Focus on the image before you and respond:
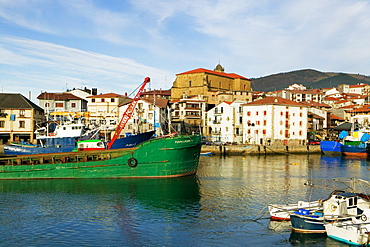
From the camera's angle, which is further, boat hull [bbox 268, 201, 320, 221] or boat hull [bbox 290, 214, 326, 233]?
boat hull [bbox 268, 201, 320, 221]

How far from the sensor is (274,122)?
92.6 m

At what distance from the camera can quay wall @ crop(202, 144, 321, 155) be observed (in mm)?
83438

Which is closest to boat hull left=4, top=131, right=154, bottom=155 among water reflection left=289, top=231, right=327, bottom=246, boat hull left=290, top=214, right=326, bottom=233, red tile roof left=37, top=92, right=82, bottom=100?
boat hull left=290, top=214, right=326, bottom=233

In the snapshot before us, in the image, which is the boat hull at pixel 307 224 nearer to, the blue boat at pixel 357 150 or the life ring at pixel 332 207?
the life ring at pixel 332 207

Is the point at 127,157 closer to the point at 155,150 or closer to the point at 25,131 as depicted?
the point at 155,150

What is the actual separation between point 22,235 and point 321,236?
1956cm

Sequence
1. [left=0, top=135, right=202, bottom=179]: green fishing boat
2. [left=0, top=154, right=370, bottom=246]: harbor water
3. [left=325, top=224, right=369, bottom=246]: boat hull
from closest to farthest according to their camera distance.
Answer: [left=325, top=224, right=369, bottom=246]: boat hull
[left=0, top=154, right=370, bottom=246]: harbor water
[left=0, top=135, right=202, bottom=179]: green fishing boat

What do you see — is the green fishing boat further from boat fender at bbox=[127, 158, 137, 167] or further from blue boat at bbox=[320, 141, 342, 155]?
blue boat at bbox=[320, 141, 342, 155]

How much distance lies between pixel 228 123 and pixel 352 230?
76.5m

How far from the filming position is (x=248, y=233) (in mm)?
23938

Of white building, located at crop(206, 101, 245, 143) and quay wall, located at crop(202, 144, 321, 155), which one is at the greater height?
Result: white building, located at crop(206, 101, 245, 143)

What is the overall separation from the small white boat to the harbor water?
0.55 metres

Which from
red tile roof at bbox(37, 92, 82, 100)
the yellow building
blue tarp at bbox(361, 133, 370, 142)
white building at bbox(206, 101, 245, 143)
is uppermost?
the yellow building

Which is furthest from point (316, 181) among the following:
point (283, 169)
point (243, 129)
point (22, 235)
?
point (243, 129)
